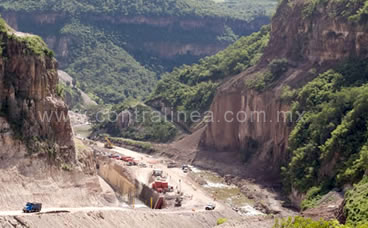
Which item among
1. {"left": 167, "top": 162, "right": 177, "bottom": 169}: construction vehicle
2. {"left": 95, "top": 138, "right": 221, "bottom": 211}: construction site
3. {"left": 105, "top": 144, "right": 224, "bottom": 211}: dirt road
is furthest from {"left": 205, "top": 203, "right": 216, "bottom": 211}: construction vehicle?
{"left": 167, "top": 162, "right": 177, "bottom": 169}: construction vehicle

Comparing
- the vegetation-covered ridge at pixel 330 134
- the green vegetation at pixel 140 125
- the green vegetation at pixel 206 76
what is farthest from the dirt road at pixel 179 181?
the green vegetation at pixel 206 76

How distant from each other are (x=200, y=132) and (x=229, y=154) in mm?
11654

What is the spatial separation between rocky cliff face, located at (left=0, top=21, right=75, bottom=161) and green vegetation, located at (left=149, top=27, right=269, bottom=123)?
60146mm

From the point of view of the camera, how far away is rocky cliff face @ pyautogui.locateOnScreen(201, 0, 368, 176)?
103m

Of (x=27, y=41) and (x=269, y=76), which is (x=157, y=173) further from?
(x=27, y=41)

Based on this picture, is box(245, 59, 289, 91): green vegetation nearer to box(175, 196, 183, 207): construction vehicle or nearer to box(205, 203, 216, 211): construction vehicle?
box(175, 196, 183, 207): construction vehicle

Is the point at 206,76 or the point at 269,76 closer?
the point at 269,76

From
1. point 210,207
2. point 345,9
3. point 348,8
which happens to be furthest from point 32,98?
point 345,9

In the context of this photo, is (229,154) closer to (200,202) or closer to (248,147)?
(248,147)

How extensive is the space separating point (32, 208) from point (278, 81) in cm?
5694

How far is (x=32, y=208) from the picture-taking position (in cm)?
6419

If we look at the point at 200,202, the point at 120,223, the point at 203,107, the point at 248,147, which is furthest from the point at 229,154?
the point at 120,223

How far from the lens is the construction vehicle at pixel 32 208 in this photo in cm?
6384

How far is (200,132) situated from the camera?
12725cm
